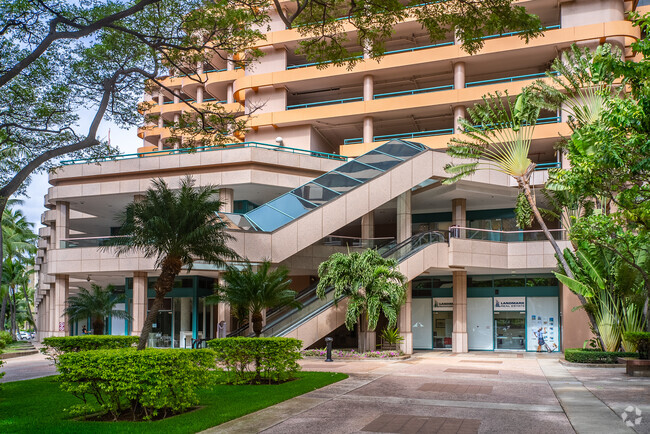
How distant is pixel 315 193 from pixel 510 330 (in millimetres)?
13751

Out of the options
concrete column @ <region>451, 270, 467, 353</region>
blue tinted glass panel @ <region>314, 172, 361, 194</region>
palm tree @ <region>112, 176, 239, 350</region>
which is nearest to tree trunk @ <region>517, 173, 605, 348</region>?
concrete column @ <region>451, 270, 467, 353</region>

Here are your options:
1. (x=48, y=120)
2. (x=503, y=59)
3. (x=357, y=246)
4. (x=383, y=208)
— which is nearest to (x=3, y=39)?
(x=48, y=120)

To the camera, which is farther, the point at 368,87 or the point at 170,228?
the point at 368,87

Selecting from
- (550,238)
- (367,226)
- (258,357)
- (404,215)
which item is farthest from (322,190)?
(258,357)

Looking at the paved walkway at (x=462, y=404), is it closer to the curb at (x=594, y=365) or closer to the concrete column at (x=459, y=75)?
the curb at (x=594, y=365)

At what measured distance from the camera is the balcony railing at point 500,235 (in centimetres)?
3039

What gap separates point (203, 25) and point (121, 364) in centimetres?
885

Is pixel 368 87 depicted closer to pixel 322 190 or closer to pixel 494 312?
pixel 322 190

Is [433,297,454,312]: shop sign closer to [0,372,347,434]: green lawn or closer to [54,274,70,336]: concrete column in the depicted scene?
[0,372,347,434]: green lawn

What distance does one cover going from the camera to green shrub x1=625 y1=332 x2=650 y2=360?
2108 centimetres

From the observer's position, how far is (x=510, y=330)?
111 ft

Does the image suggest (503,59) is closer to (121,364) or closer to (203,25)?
(203,25)

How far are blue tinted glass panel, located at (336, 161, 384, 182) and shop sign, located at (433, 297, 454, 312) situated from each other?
31.1ft

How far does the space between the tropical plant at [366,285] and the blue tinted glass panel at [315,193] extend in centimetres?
444
